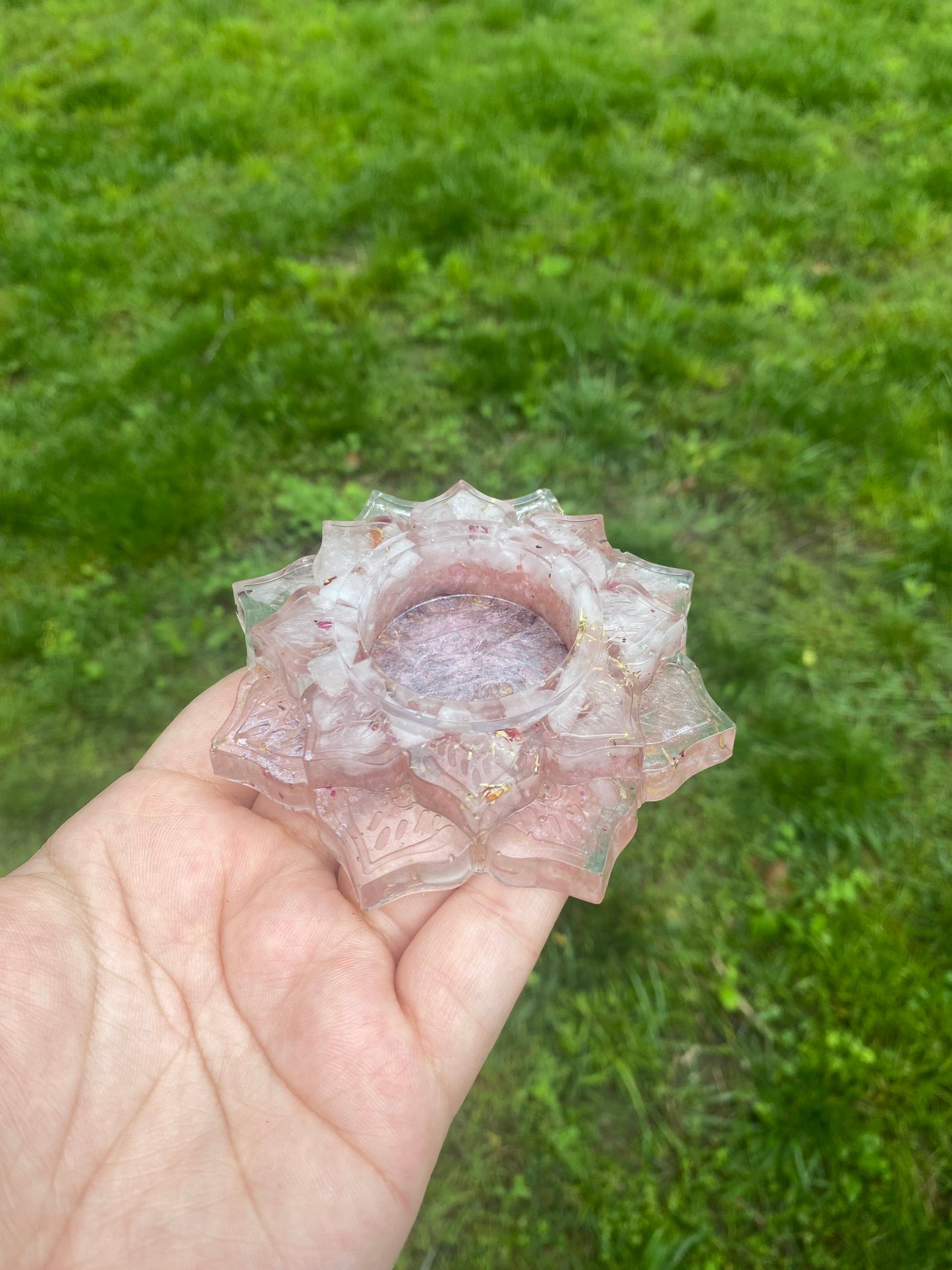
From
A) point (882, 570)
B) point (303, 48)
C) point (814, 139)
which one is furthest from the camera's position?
point (303, 48)

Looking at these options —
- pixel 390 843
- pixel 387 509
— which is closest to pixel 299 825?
pixel 390 843

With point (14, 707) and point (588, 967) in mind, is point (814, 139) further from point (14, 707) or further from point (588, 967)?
point (14, 707)

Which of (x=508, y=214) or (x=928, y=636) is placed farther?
(x=508, y=214)

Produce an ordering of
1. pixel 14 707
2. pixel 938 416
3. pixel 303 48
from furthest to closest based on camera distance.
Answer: pixel 303 48 < pixel 938 416 < pixel 14 707

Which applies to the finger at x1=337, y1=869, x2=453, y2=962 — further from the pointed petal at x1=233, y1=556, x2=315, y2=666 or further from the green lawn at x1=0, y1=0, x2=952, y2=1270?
the green lawn at x1=0, y1=0, x2=952, y2=1270

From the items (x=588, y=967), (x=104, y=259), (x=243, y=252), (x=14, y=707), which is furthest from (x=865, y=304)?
(x=14, y=707)

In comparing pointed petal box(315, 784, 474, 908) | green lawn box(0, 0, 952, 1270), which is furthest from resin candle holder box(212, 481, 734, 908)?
green lawn box(0, 0, 952, 1270)

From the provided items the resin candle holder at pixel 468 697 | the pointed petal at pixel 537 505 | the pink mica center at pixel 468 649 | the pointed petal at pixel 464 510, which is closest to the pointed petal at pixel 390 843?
the resin candle holder at pixel 468 697
